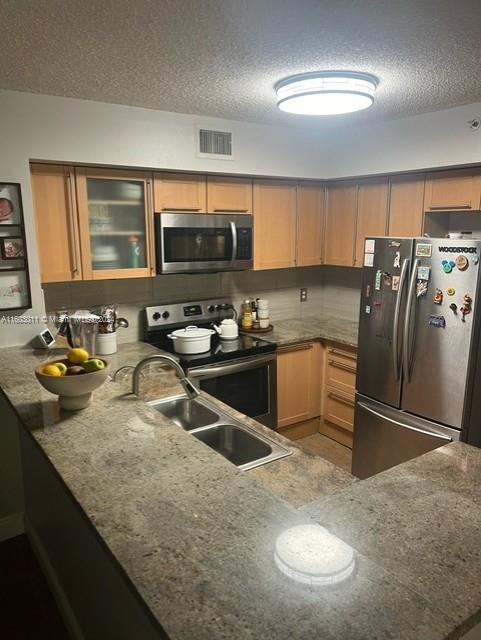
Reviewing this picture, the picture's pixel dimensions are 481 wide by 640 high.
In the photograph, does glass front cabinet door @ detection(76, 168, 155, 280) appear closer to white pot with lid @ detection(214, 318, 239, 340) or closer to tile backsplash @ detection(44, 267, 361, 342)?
tile backsplash @ detection(44, 267, 361, 342)

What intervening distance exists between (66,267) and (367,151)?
226 cm

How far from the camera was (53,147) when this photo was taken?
8.45 ft

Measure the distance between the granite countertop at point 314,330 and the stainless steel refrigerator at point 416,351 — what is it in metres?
0.48

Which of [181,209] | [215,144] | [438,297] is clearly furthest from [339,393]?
[215,144]

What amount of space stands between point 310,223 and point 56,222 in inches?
79.8

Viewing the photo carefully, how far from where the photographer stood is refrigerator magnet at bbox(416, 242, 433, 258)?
2664 millimetres

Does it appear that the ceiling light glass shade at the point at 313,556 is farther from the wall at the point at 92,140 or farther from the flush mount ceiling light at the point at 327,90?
the wall at the point at 92,140

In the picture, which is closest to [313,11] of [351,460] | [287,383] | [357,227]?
[357,227]

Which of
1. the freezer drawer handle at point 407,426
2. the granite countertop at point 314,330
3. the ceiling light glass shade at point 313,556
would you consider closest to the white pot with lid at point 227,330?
the granite countertop at point 314,330

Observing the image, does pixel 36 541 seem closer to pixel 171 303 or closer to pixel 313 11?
pixel 171 303

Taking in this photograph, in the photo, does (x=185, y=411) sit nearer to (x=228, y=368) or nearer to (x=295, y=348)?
(x=228, y=368)

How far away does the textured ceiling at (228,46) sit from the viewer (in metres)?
1.48

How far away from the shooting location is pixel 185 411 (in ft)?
7.60

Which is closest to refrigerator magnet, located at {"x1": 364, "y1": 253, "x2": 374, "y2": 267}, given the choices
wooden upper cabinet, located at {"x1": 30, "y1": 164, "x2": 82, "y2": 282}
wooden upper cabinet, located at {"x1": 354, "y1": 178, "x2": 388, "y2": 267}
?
wooden upper cabinet, located at {"x1": 354, "y1": 178, "x2": 388, "y2": 267}
